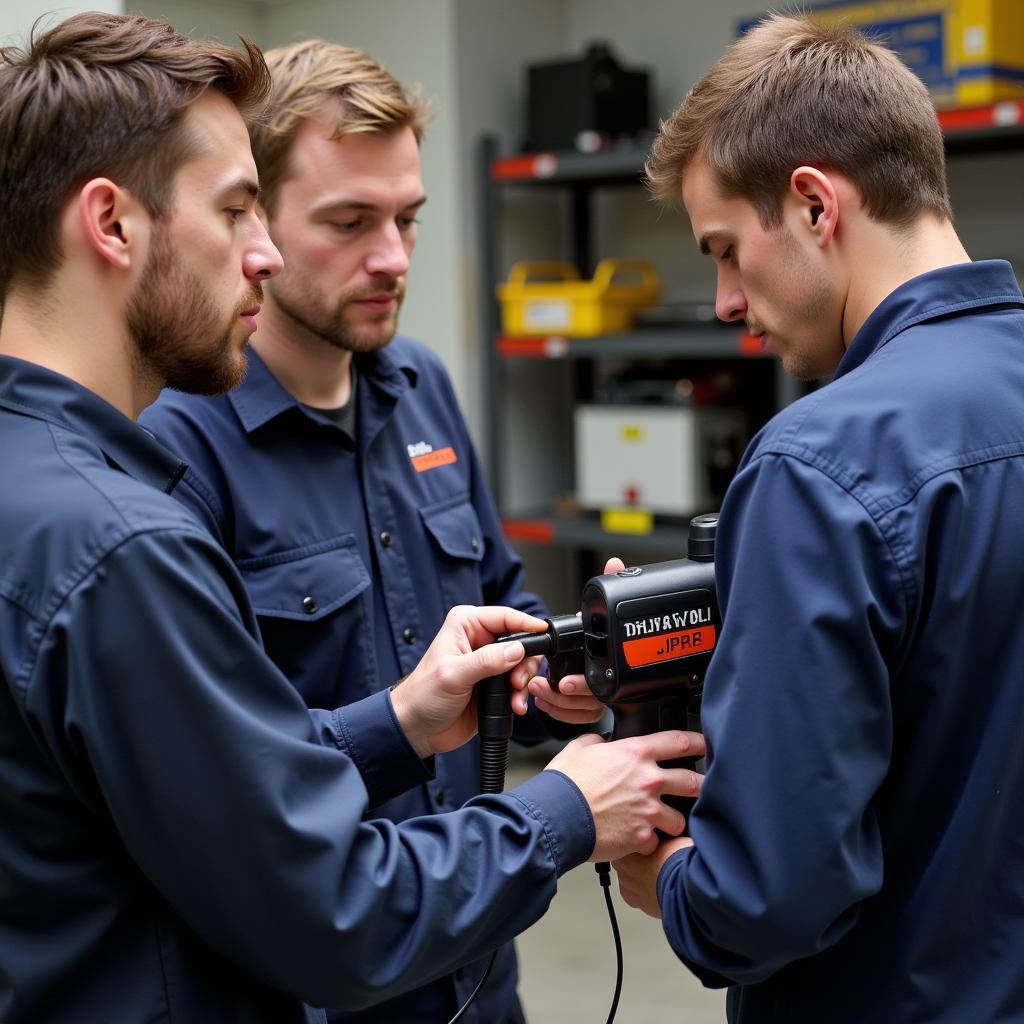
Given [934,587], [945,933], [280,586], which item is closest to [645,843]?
[945,933]

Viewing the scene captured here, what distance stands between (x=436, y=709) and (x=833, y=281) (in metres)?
0.60

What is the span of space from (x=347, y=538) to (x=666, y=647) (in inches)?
19.0

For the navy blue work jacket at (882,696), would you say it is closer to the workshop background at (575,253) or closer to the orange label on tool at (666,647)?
the orange label on tool at (666,647)

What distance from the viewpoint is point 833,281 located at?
3.69ft

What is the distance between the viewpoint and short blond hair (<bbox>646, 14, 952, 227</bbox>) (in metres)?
1.10

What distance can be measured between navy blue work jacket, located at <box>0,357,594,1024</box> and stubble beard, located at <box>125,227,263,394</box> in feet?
0.30

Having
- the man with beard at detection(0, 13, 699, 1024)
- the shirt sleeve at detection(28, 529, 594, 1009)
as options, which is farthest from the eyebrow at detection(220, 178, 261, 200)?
the shirt sleeve at detection(28, 529, 594, 1009)

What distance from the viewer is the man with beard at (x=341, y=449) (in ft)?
4.94

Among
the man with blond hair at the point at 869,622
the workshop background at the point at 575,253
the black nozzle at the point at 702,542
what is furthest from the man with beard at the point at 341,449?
the workshop background at the point at 575,253

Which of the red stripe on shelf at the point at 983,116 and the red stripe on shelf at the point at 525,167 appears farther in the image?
the red stripe on shelf at the point at 525,167

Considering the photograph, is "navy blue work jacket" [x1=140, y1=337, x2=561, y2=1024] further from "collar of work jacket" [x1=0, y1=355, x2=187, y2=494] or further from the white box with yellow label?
the white box with yellow label

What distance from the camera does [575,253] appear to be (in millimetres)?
4523

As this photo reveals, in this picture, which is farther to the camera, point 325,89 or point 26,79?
point 325,89

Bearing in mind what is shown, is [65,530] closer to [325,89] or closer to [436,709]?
[436,709]
